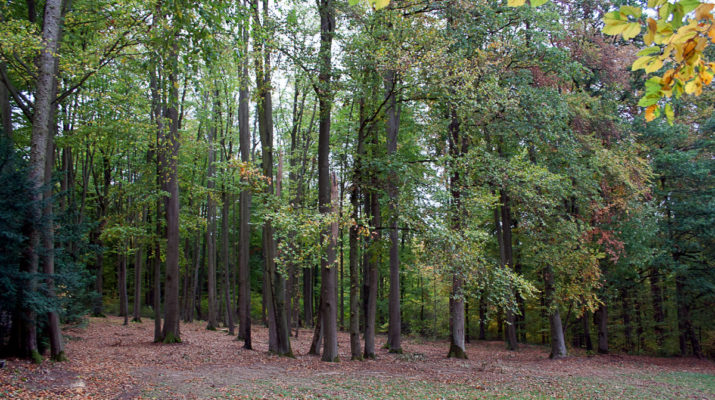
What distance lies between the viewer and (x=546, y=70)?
12.8 m

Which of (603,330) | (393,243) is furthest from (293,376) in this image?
(603,330)

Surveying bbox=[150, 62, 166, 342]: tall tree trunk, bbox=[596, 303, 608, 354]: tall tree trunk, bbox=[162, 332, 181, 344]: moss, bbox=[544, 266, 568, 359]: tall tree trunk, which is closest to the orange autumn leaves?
bbox=[150, 62, 166, 342]: tall tree trunk

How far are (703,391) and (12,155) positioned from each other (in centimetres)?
1534

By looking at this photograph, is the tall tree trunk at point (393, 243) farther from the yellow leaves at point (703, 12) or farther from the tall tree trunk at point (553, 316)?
the yellow leaves at point (703, 12)

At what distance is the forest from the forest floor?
18 centimetres

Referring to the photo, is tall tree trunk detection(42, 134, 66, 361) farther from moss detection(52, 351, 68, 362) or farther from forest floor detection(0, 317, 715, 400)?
forest floor detection(0, 317, 715, 400)

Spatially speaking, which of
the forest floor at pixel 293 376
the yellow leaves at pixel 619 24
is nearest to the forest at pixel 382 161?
the yellow leaves at pixel 619 24

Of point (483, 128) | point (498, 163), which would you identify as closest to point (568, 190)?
point (483, 128)

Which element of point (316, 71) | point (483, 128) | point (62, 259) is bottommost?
point (62, 259)

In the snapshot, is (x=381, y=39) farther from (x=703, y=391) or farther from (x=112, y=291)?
(x=112, y=291)

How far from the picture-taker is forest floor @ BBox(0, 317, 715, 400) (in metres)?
6.68

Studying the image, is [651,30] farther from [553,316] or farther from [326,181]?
[553,316]

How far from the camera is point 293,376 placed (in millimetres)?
8984

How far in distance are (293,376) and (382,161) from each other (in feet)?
17.2
